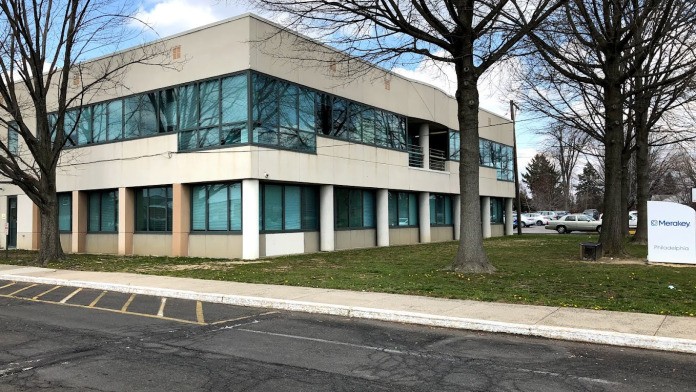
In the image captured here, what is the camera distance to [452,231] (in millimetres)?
36531

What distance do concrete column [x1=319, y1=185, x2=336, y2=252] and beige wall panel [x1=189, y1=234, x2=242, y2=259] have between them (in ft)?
15.9

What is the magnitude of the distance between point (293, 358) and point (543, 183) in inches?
3823

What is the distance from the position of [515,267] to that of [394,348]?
10741 mm

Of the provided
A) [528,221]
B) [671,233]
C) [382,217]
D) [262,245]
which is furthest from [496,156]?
[528,221]

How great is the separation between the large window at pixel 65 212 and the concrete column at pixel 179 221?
8465 mm

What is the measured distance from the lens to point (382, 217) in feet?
94.2

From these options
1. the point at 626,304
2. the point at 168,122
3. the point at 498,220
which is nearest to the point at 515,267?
the point at 626,304

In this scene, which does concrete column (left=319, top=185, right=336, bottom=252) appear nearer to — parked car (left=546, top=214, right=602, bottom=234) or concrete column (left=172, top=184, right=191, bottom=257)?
concrete column (left=172, top=184, right=191, bottom=257)

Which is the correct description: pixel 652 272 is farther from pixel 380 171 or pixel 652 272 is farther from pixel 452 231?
pixel 452 231

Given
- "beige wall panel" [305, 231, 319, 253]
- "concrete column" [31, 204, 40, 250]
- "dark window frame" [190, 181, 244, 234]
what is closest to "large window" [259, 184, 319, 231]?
"beige wall panel" [305, 231, 319, 253]

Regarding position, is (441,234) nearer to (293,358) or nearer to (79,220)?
(79,220)

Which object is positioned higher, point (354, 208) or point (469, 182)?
point (469, 182)

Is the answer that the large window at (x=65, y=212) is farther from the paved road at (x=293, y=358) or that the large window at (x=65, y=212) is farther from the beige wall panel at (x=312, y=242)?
the paved road at (x=293, y=358)

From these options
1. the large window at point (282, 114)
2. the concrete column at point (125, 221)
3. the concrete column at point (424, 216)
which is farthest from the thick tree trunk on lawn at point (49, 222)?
the concrete column at point (424, 216)
